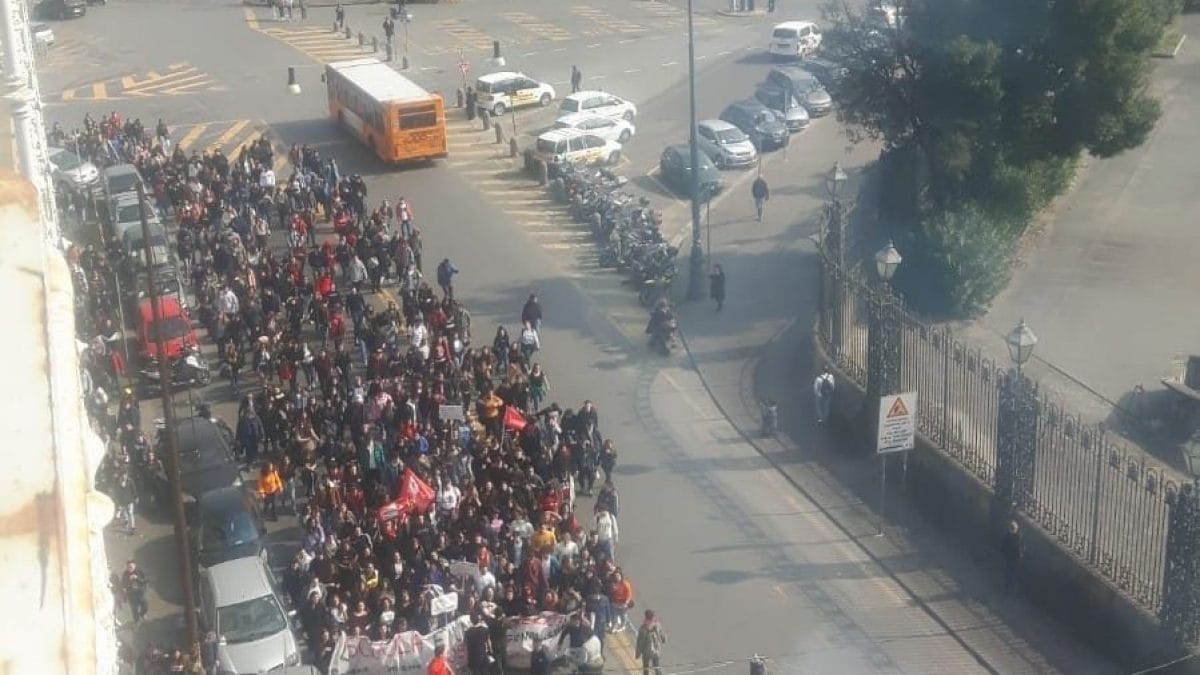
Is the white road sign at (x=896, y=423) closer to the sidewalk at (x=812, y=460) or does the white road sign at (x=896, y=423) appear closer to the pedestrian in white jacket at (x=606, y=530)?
the sidewalk at (x=812, y=460)

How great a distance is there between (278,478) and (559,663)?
702 cm

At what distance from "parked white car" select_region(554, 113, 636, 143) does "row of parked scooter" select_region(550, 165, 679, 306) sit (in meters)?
2.98

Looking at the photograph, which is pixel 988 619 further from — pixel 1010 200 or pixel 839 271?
pixel 1010 200

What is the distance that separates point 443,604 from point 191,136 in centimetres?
3297

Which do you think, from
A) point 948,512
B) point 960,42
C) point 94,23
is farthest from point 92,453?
point 94,23

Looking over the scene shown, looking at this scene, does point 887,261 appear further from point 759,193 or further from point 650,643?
point 759,193

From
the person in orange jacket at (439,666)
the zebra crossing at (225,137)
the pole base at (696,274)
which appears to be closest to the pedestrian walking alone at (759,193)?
the pole base at (696,274)

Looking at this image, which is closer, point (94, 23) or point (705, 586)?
point (705, 586)

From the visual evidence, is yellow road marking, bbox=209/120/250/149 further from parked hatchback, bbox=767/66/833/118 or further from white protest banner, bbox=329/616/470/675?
white protest banner, bbox=329/616/470/675

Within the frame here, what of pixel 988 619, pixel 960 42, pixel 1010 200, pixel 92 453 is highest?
pixel 92 453

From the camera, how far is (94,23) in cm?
6906

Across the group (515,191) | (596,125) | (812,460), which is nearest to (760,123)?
(596,125)

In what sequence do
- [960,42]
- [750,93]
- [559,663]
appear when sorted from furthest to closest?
[750,93] → [960,42] → [559,663]

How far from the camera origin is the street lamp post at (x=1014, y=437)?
23047mm
